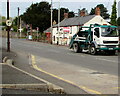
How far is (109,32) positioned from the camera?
25.0 metres

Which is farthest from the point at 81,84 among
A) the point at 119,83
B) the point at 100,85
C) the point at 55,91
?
the point at 55,91

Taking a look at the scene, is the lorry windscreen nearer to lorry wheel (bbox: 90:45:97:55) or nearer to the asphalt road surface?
lorry wheel (bbox: 90:45:97:55)

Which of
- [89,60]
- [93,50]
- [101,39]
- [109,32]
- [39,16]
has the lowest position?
[89,60]

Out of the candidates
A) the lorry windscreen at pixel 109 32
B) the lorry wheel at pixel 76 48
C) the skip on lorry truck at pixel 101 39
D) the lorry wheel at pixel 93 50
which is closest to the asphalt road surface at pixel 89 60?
the lorry wheel at pixel 93 50

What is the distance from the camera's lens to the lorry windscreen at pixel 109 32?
81.5ft

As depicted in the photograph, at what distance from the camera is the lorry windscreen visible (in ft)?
81.5

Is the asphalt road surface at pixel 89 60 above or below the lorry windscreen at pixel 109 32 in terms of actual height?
below

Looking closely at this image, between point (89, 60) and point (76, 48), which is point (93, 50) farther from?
point (89, 60)

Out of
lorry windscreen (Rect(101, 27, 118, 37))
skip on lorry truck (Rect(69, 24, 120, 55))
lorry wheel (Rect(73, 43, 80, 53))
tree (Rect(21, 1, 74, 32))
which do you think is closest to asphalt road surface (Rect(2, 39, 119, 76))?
skip on lorry truck (Rect(69, 24, 120, 55))

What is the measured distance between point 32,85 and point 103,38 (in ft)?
54.9

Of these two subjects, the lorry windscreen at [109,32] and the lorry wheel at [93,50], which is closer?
the lorry windscreen at [109,32]

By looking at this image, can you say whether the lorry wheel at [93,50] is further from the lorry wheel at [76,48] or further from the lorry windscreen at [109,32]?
the lorry wheel at [76,48]

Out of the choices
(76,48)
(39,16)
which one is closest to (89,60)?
(76,48)

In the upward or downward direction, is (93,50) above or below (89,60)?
above
